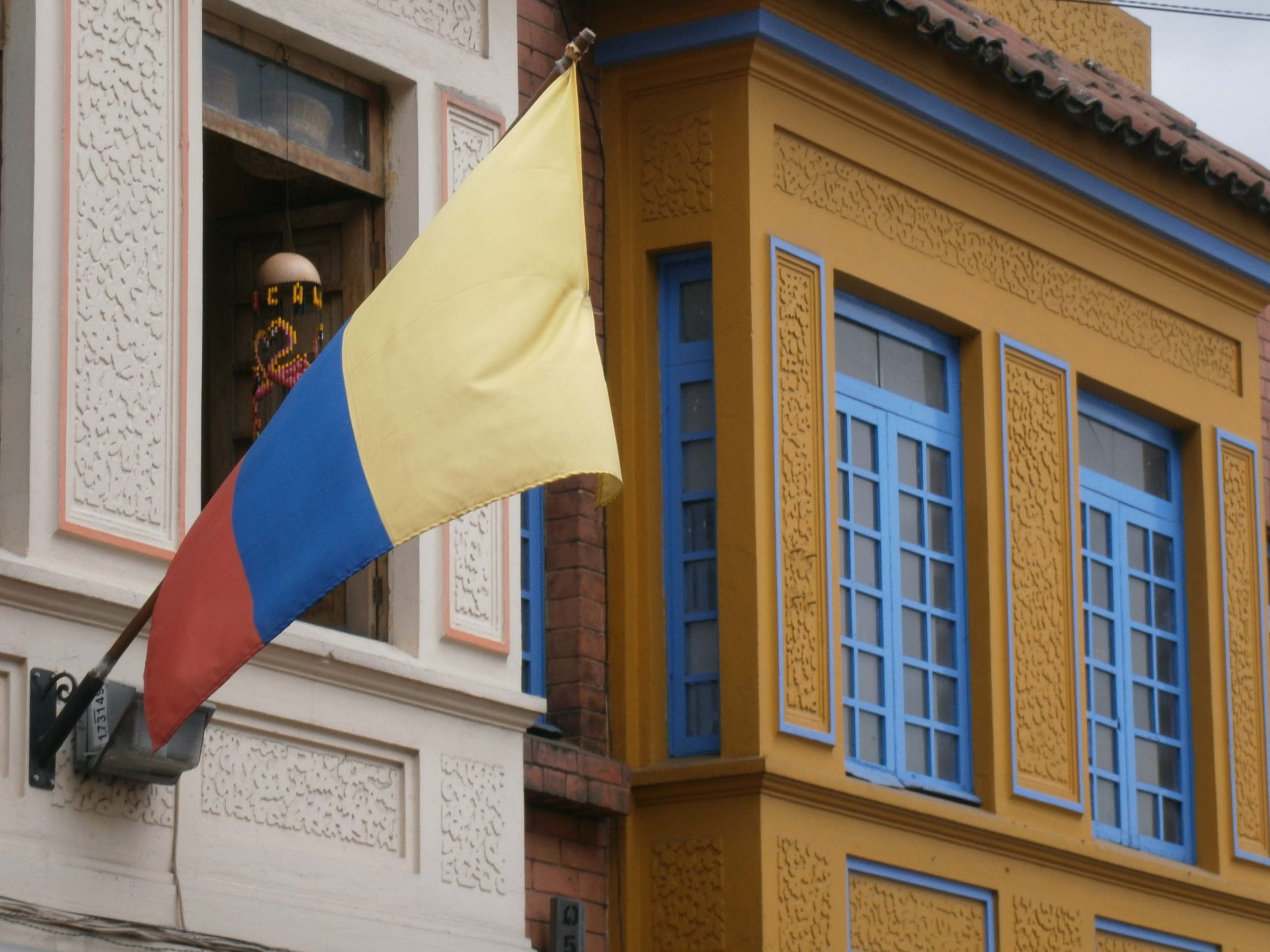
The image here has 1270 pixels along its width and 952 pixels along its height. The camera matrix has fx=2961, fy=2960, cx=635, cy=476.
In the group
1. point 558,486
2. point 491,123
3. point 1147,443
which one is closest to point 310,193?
point 491,123

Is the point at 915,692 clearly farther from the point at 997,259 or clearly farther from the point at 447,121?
the point at 447,121

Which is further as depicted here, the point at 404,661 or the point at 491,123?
the point at 491,123

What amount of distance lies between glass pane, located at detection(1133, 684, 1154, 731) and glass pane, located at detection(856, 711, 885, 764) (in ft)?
6.85

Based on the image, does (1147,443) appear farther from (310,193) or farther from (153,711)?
(153,711)

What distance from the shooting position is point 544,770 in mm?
10773

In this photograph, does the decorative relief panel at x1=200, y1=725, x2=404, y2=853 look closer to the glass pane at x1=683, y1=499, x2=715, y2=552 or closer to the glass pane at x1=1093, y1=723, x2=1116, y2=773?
the glass pane at x1=683, y1=499, x2=715, y2=552

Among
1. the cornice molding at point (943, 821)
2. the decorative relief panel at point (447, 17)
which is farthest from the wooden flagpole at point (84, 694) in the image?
the cornice molding at point (943, 821)

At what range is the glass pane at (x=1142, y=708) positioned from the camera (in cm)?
1372

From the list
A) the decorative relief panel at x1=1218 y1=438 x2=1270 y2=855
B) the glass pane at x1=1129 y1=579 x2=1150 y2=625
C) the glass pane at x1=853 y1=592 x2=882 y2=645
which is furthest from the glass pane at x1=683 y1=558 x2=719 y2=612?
the decorative relief panel at x1=1218 y1=438 x2=1270 y2=855

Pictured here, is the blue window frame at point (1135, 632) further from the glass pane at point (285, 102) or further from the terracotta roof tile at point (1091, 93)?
the glass pane at point (285, 102)

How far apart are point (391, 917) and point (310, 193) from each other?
2.72 meters

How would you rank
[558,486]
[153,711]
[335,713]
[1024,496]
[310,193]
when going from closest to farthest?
1. [153,711]
2. [335,713]
3. [310,193]
4. [558,486]
5. [1024,496]

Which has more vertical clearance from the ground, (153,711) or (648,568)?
(648,568)

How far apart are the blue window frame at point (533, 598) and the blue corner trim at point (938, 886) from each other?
4.62 ft
